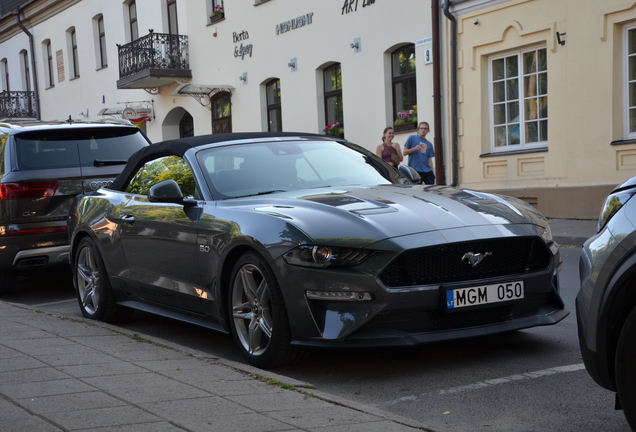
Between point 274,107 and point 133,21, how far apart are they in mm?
8878

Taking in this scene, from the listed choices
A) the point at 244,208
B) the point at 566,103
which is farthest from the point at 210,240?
the point at 566,103

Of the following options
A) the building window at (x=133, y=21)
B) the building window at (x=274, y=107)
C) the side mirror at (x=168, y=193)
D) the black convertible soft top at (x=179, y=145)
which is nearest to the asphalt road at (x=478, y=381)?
the side mirror at (x=168, y=193)

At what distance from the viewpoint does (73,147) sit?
30.0ft

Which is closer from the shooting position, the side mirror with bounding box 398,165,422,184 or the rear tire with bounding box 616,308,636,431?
the rear tire with bounding box 616,308,636,431

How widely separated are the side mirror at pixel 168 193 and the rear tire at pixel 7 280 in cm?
408

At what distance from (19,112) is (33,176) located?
3202 cm

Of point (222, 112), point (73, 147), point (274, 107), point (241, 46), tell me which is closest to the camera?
point (73, 147)

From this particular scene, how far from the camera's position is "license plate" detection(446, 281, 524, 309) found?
4660 mm

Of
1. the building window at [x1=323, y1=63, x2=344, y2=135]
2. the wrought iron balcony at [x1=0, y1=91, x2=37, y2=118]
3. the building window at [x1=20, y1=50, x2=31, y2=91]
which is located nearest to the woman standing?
the building window at [x1=323, y1=63, x2=344, y2=135]

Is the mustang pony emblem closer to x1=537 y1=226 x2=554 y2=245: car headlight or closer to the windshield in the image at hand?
x1=537 y1=226 x2=554 y2=245: car headlight

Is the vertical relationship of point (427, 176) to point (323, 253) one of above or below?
below

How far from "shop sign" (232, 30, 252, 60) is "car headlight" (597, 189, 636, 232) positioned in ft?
66.3

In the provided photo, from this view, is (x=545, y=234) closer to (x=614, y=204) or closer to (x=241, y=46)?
(x=614, y=204)

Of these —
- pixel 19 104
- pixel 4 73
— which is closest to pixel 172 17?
pixel 19 104
